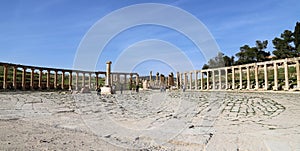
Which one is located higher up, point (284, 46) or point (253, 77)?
point (284, 46)

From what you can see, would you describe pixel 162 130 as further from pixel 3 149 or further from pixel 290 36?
pixel 290 36

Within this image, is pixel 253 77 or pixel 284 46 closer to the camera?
pixel 253 77

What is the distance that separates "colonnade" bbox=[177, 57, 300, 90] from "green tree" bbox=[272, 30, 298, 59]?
12662 mm

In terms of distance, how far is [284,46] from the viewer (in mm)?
54969

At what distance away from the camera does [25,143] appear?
4.06 m

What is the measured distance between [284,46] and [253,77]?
66.9 feet

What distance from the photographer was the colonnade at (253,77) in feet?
90.4

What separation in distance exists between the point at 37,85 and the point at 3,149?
3776 cm

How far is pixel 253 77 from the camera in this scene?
1628 inches

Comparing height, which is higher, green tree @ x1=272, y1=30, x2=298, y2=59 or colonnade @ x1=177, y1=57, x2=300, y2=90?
green tree @ x1=272, y1=30, x2=298, y2=59

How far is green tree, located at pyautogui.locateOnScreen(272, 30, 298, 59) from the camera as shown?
5306 centimetres

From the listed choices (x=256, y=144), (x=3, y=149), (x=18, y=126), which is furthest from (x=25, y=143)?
(x=256, y=144)

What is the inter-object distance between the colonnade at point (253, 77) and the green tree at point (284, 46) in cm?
1266

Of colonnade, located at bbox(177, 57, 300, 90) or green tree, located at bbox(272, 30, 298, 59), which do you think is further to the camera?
green tree, located at bbox(272, 30, 298, 59)
